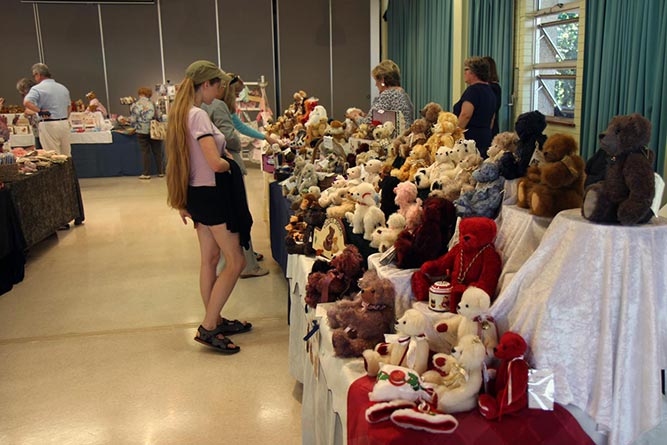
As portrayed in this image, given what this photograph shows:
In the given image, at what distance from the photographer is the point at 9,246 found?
437 centimetres

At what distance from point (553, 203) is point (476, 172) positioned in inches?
13.8

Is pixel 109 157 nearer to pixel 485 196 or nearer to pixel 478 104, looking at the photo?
pixel 478 104

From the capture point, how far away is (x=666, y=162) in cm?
362

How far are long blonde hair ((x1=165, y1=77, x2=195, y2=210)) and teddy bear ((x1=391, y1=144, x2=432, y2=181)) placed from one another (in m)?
0.95

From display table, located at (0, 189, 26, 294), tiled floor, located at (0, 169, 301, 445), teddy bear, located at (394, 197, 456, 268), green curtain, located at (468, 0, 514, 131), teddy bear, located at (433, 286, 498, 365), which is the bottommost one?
tiled floor, located at (0, 169, 301, 445)

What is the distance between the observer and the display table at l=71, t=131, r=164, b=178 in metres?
9.63

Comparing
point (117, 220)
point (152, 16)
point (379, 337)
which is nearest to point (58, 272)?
point (117, 220)

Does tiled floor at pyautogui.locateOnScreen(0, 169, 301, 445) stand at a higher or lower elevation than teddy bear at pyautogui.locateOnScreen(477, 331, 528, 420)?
lower

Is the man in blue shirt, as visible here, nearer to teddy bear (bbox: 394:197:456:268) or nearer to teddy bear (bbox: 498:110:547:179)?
teddy bear (bbox: 394:197:456:268)

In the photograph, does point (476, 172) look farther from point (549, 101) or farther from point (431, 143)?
point (549, 101)

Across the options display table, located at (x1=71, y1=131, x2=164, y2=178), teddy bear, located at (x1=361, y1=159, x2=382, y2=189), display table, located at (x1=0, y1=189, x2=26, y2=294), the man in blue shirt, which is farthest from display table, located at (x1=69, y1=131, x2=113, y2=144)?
teddy bear, located at (x1=361, y1=159, x2=382, y2=189)

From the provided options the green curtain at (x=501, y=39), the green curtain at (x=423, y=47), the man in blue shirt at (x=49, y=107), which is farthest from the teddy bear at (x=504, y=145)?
the man in blue shirt at (x=49, y=107)

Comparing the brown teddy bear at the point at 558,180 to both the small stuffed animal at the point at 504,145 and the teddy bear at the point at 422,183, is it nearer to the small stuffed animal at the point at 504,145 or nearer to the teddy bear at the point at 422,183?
the small stuffed animal at the point at 504,145

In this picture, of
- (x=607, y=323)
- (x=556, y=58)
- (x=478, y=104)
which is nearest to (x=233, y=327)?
(x=478, y=104)
